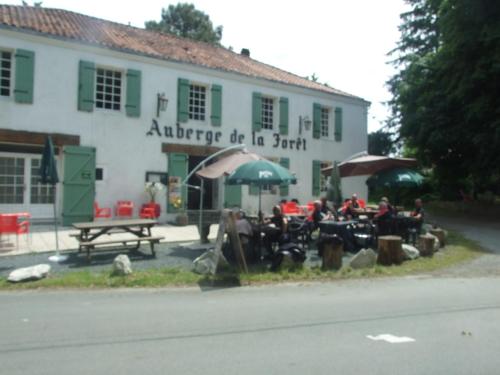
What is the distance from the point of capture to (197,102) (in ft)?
55.7

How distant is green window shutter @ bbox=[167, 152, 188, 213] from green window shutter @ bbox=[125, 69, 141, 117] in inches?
73.5

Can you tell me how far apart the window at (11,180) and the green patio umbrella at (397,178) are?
10.0m

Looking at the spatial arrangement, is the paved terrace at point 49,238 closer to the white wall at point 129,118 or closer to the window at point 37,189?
the window at point 37,189

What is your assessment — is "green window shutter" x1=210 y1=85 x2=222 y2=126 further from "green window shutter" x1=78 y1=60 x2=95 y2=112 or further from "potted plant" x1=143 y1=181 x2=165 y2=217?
"green window shutter" x1=78 y1=60 x2=95 y2=112

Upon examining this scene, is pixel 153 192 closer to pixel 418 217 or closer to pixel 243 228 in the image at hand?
pixel 243 228

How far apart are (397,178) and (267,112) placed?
305 inches

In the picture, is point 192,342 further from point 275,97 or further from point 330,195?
point 275,97

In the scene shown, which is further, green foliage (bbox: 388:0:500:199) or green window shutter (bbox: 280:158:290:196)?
green window shutter (bbox: 280:158:290:196)

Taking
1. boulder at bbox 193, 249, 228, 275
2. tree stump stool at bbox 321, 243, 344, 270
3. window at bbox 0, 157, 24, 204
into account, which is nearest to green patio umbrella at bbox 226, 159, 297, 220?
tree stump stool at bbox 321, 243, 344, 270

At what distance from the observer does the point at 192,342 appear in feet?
15.2

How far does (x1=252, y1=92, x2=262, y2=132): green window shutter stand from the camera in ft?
59.1

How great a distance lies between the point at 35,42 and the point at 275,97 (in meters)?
9.07

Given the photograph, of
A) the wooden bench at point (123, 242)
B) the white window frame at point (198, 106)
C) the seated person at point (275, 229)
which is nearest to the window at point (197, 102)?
the white window frame at point (198, 106)

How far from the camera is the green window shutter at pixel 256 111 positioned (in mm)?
18000
